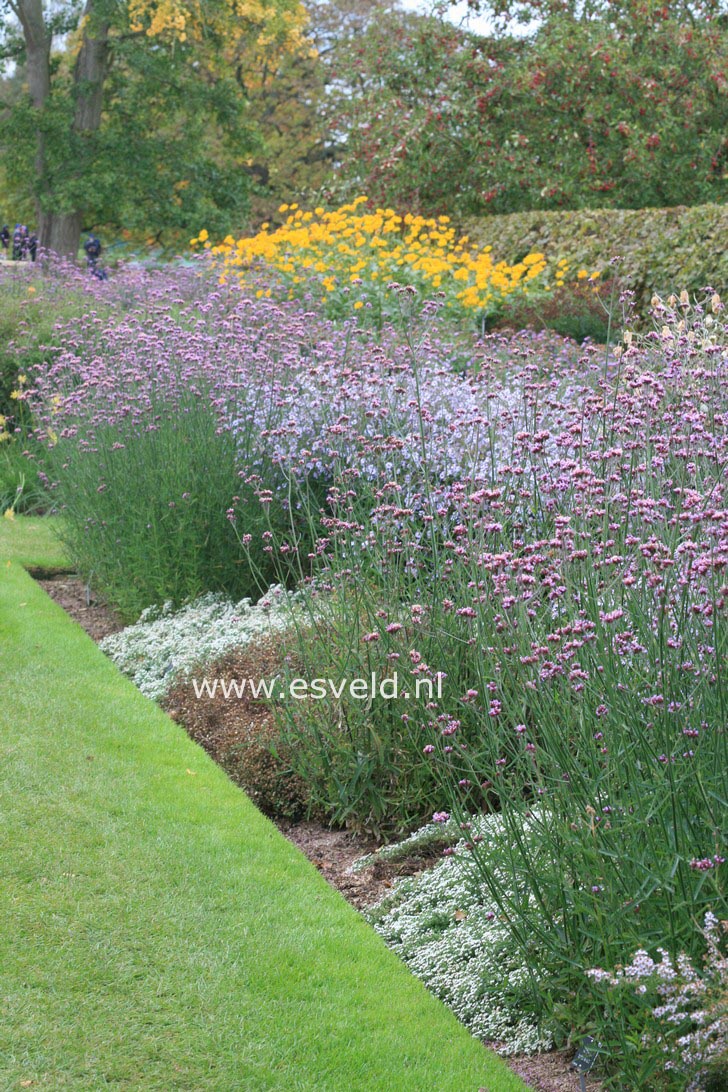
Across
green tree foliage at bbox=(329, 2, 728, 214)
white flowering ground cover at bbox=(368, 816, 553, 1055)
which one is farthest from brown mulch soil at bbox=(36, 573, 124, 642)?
green tree foliage at bbox=(329, 2, 728, 214)

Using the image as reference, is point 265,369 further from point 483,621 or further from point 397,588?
point 483,621

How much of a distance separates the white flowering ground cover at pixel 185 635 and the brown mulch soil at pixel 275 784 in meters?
0.13

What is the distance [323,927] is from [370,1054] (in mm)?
601

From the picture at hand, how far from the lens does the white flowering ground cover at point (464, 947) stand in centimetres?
306

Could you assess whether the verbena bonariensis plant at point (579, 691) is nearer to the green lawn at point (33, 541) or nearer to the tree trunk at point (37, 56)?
the green lawn at point (33, 541)

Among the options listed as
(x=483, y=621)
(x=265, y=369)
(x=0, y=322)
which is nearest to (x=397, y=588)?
(x=483, y=621)

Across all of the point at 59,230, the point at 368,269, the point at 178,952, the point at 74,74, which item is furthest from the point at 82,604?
the point at 74,74

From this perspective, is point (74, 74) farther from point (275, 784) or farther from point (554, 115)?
point (275, 784)

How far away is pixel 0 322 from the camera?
34.9 ft

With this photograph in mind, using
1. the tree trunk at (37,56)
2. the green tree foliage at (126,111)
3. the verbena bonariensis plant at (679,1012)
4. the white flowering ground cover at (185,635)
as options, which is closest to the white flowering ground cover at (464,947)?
the verbena bonariensis plant at (679,1012)

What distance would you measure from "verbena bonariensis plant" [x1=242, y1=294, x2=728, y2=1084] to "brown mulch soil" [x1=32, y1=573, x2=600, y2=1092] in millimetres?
134

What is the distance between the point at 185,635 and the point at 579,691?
3324 millimetres

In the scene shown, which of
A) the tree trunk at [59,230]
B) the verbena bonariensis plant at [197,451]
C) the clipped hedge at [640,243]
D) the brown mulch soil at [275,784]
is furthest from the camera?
the tree trunk at [59,230]

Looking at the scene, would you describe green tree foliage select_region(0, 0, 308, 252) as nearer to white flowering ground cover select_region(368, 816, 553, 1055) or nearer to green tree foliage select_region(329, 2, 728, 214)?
green tree foliage select_region(329, 2, 728, 214)
